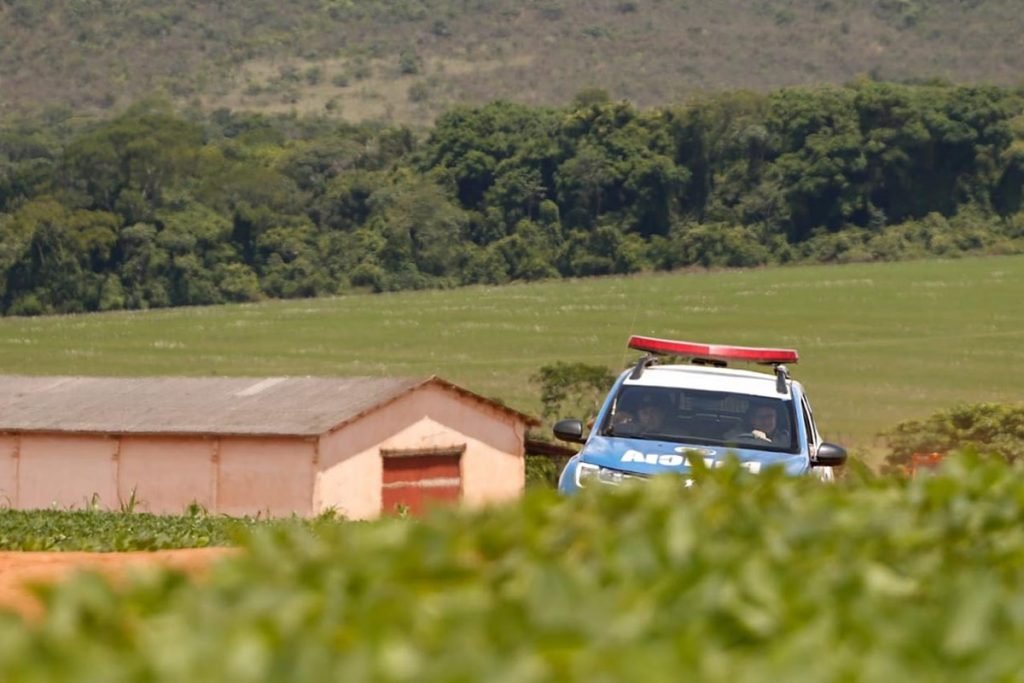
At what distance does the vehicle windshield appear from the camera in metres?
14.3

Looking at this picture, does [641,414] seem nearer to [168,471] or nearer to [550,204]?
[168,471]

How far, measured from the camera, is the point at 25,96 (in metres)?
176

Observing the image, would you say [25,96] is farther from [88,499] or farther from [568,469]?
[568,469]

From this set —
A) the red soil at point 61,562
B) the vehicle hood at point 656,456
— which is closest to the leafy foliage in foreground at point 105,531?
the red soil at point 61,562

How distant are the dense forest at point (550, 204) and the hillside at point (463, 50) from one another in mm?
62475

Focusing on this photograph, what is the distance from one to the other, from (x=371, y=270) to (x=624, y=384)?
80144 millimetres

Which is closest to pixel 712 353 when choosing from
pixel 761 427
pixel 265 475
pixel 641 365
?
pixel 641 365

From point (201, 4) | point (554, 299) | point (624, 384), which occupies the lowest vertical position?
point (554, 299)

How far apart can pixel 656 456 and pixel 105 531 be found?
5.47 m

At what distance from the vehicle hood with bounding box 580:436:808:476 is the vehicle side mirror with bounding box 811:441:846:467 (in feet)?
0.33

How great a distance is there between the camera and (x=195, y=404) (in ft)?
106

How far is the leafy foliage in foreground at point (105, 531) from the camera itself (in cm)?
1473

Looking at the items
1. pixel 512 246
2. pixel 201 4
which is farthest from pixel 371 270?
pixel 201 4

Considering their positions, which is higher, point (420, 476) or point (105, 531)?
point (105, 531)
